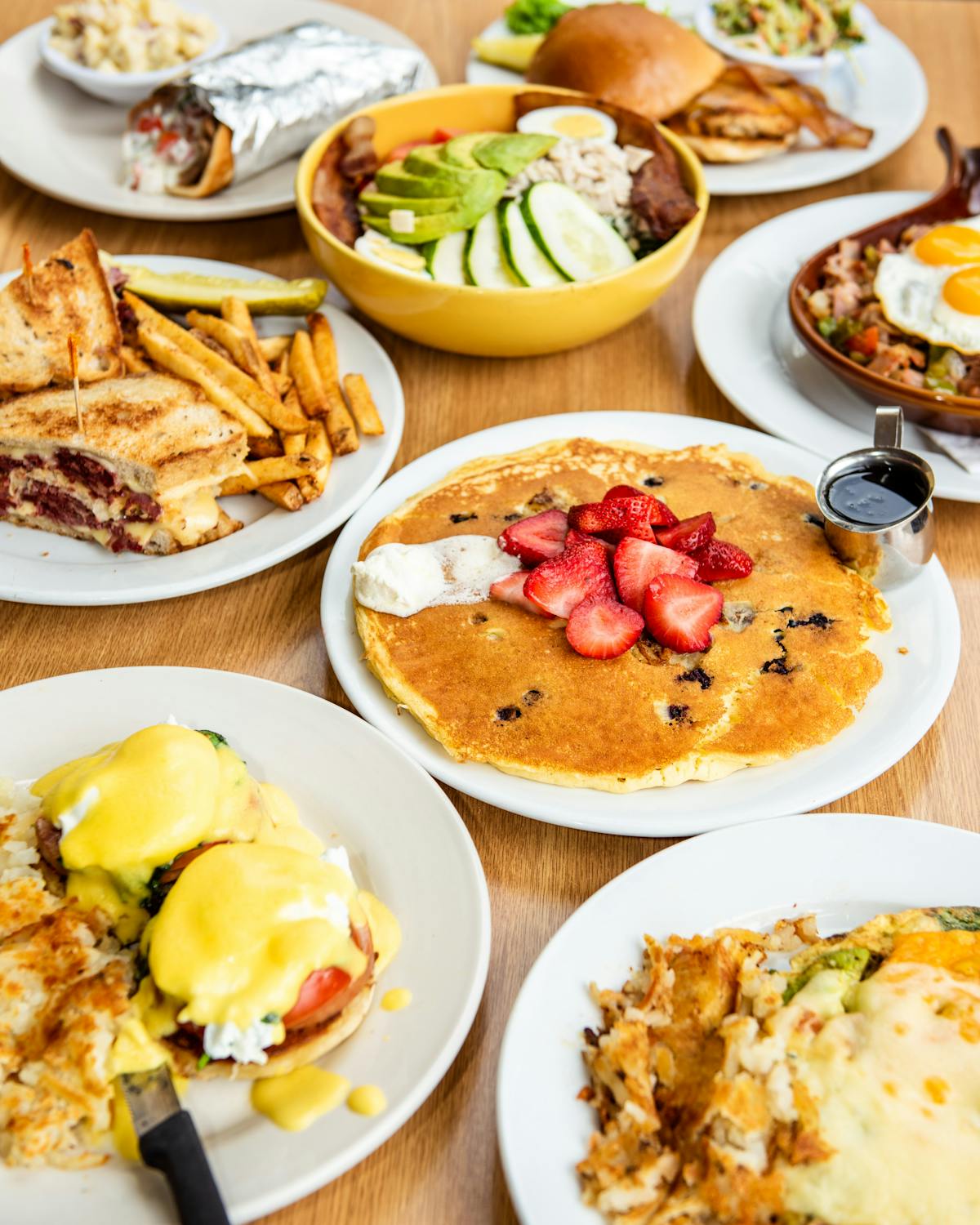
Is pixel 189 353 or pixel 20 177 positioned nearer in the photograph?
pixel 189 353

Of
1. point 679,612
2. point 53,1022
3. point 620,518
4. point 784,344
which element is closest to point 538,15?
point 784,344

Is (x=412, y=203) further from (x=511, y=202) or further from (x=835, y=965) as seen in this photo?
(x=835, y=965)

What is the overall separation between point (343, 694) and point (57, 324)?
1275 mm

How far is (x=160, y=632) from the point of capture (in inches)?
96.0

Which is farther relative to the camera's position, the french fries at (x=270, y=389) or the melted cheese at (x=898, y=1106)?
the french fries at (x=270, y=389)

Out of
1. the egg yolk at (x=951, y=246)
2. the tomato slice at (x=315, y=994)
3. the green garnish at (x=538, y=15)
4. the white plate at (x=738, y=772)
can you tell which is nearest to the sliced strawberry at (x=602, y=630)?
the white plate at (x=738, y=772)

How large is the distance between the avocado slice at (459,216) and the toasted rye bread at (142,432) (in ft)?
2.57

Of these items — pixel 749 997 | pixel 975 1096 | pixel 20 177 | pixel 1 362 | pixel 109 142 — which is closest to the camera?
pixel 975 1096

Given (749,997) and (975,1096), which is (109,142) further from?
(975,1096)

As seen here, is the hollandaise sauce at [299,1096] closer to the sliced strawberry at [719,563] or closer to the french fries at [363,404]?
the sliced strawberry at [719,563]

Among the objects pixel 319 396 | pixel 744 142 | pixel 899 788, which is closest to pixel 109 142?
pixel 319 396

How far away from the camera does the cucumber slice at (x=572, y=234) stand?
2957 mm

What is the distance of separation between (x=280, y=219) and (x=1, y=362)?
1.38 meters

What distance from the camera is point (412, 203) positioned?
120 inches
